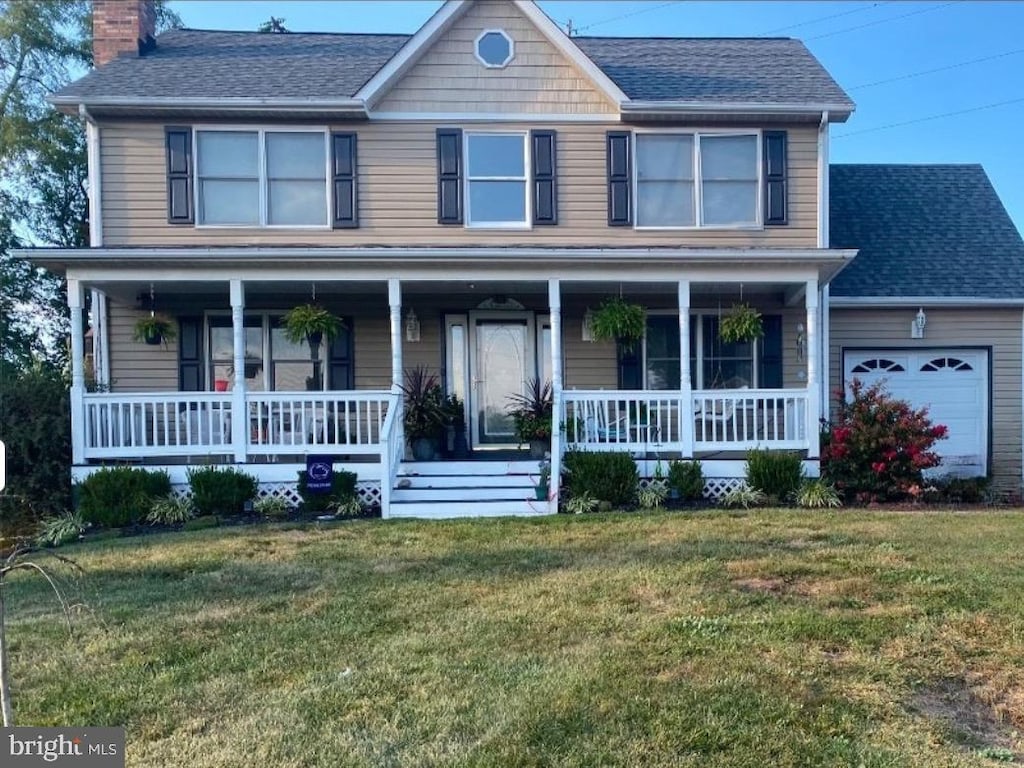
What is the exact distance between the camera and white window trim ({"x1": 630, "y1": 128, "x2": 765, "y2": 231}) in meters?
10.5

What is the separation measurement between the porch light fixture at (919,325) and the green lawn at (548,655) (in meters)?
5.50

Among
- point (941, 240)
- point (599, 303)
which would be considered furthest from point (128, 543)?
point (941, 240)

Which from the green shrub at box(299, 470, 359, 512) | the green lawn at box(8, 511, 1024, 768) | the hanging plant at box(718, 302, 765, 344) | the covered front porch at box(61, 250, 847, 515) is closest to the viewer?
the green lawn at box(8, 511, 1024, 768)

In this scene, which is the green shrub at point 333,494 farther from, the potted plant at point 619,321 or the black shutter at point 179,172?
the black shutter at point 179,172

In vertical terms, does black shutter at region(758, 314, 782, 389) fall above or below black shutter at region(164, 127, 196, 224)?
below

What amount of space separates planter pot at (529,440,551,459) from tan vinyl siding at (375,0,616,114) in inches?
188

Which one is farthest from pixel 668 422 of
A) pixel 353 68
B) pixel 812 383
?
pixel 353 68

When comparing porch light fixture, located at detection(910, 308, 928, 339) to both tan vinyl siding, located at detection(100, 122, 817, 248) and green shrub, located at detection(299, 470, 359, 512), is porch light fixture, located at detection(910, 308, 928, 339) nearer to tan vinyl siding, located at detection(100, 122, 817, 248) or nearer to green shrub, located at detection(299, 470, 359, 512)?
tan vinyl siding, located at detection(100, 122, 817, 248)

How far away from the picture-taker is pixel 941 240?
11.8 metres

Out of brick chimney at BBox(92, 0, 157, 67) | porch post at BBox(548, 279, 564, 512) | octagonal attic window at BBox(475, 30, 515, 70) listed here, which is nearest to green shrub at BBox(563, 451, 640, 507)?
porch post at BBox(548, 279, 564, 512)

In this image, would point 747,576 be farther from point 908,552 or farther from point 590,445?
point 590,445

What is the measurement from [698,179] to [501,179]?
2871mm

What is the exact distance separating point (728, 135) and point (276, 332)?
733cm

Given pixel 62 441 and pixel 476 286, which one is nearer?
pixel 62 441
